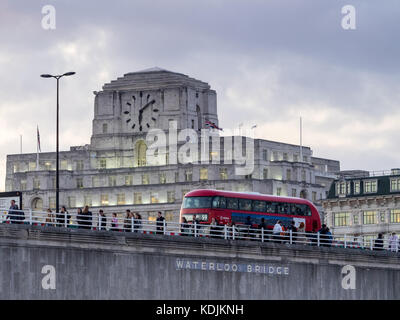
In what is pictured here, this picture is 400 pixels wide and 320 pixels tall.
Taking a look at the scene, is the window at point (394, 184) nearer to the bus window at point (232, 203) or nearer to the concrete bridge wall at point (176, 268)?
the bus window at point (232, 203)

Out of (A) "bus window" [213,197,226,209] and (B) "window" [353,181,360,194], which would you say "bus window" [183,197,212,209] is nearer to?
(A) "bus window" [213,197,226,209]

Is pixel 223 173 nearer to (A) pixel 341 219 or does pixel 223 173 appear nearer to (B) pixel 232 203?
(A) pixel 341 219

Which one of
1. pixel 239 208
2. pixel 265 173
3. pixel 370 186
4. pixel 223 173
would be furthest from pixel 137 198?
pixel 239 208

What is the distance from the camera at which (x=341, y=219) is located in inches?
6447

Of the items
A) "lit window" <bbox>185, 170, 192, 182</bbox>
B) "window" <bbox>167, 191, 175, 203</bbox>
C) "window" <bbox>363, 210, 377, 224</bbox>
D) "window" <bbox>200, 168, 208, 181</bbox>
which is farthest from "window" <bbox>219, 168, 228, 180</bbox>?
"window" <bbox>363, 210, 377, 224</bbox>

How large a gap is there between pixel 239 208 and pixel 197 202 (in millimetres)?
3524

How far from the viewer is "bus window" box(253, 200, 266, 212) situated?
10194 cm

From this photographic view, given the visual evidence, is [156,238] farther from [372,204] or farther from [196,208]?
[372,204]

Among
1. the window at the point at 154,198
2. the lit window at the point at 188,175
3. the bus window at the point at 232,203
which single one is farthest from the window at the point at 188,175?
the bus window at the point at 232,203

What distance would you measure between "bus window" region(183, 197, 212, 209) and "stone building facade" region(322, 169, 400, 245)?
57812 mm

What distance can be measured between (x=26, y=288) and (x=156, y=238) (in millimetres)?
9784

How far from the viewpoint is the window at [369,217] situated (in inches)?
6297

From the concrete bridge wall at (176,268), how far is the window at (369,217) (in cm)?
7004
